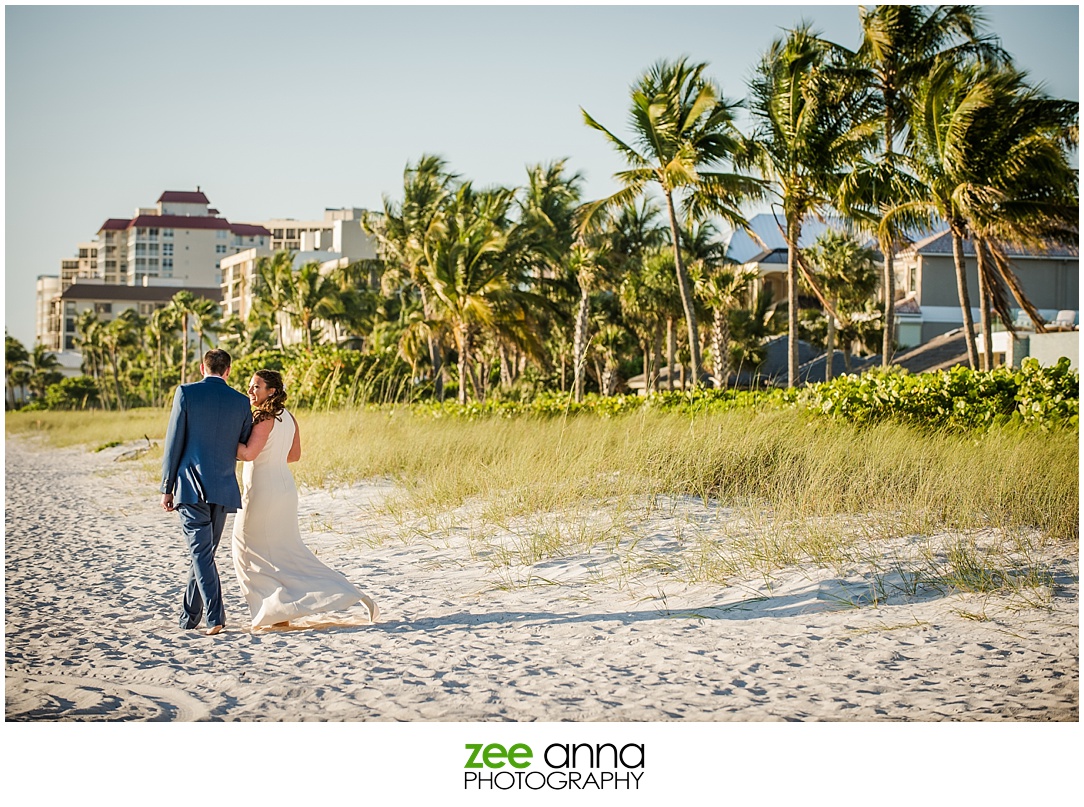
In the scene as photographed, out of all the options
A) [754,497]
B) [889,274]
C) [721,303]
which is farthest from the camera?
[721,303]

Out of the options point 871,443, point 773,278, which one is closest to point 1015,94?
point 871,443

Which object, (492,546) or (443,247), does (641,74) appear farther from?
(492,546)

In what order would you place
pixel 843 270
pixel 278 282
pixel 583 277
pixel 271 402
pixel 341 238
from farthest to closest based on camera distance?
1. pixel 341 238
2. pixel 278 282
3. pixel 843 270
4. pixel 583 277
5. pixel 271 402

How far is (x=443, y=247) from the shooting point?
94.1ft

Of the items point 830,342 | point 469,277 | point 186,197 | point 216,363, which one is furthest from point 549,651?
point 186,197

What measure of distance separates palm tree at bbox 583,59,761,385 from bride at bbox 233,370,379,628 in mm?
16459

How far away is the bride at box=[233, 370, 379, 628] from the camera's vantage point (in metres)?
A: 6.38

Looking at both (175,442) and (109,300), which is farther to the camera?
(109,300)

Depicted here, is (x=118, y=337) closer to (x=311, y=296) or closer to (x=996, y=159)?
(x=311, y=296)

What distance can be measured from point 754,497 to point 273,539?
15.6 feet

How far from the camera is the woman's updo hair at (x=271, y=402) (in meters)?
6.34

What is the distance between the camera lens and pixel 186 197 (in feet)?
486

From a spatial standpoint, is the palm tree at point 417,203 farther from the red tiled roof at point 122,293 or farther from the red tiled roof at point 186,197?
the red tiled roof at point 186,197

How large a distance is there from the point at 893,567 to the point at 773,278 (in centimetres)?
4192
